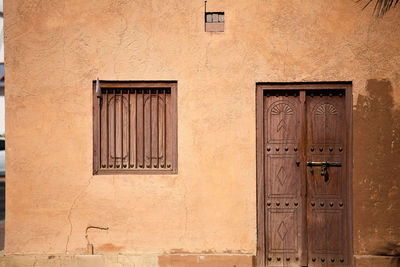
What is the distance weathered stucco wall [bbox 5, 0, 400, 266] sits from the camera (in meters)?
4.59

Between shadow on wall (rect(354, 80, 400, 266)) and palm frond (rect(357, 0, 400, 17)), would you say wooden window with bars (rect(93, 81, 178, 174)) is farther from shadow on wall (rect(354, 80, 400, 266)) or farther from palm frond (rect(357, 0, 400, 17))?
palm frond (rect(357, 0, 400, 17))

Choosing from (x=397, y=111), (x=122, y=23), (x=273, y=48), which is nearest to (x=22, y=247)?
(x=122, y=23)

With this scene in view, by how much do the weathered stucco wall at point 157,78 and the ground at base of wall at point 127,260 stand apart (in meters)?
0.08

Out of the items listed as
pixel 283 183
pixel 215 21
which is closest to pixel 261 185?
pixel 283 183

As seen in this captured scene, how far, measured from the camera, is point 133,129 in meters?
4.79

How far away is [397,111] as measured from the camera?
4508 mm

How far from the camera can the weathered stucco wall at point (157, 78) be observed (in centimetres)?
459

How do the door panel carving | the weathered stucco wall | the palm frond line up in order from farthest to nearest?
the door panel carving
the weathered stucco wall
the palm frond

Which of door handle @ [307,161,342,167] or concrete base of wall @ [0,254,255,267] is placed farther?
door handle @ [307,161,342,167]

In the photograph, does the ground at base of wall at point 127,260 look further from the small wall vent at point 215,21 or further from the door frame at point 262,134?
the small wall vent at point 215,21

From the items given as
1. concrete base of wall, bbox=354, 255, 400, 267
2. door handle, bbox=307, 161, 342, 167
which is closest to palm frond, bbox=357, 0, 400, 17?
door handle, bbox=307, 161, 342, 167

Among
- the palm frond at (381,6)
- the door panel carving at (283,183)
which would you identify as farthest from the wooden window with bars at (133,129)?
the palm frond at (381,6)

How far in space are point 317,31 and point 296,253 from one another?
2730 mm

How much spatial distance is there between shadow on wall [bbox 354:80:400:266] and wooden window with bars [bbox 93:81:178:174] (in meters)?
2.28
